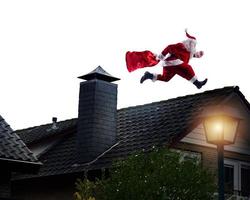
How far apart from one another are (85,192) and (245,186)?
8.28 m

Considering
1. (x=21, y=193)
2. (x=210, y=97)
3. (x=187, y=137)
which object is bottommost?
(x=21, y=193)

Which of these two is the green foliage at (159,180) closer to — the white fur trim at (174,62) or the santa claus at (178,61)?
the santa claus at (178,61)

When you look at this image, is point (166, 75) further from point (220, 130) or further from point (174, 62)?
point (220, 130)

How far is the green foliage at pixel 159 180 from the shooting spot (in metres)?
14.8

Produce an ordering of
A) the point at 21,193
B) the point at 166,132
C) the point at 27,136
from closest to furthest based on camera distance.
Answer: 1. the point at 166,132
2. the point at 21,193
3. the point at 27,136

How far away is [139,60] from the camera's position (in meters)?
15.9

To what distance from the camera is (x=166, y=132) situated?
2112cm

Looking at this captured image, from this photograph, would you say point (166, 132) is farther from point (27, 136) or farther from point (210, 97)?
point (27, 136)

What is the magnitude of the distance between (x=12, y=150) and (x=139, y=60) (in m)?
3.82

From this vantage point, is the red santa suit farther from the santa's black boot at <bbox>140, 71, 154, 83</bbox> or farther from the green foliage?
the green foliage

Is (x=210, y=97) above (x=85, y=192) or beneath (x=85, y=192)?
above

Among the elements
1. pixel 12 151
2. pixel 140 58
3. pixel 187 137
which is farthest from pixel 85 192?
pixel 187 137

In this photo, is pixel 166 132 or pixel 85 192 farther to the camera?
pixel 166 132

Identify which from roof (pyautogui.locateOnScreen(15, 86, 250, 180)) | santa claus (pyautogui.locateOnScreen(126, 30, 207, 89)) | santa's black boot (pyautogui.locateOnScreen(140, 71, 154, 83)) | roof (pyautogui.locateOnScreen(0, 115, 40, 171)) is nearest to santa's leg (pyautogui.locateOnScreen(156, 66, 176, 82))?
santa claus (pyautogui.locateOnScreen(126, 30, 207, 89))
